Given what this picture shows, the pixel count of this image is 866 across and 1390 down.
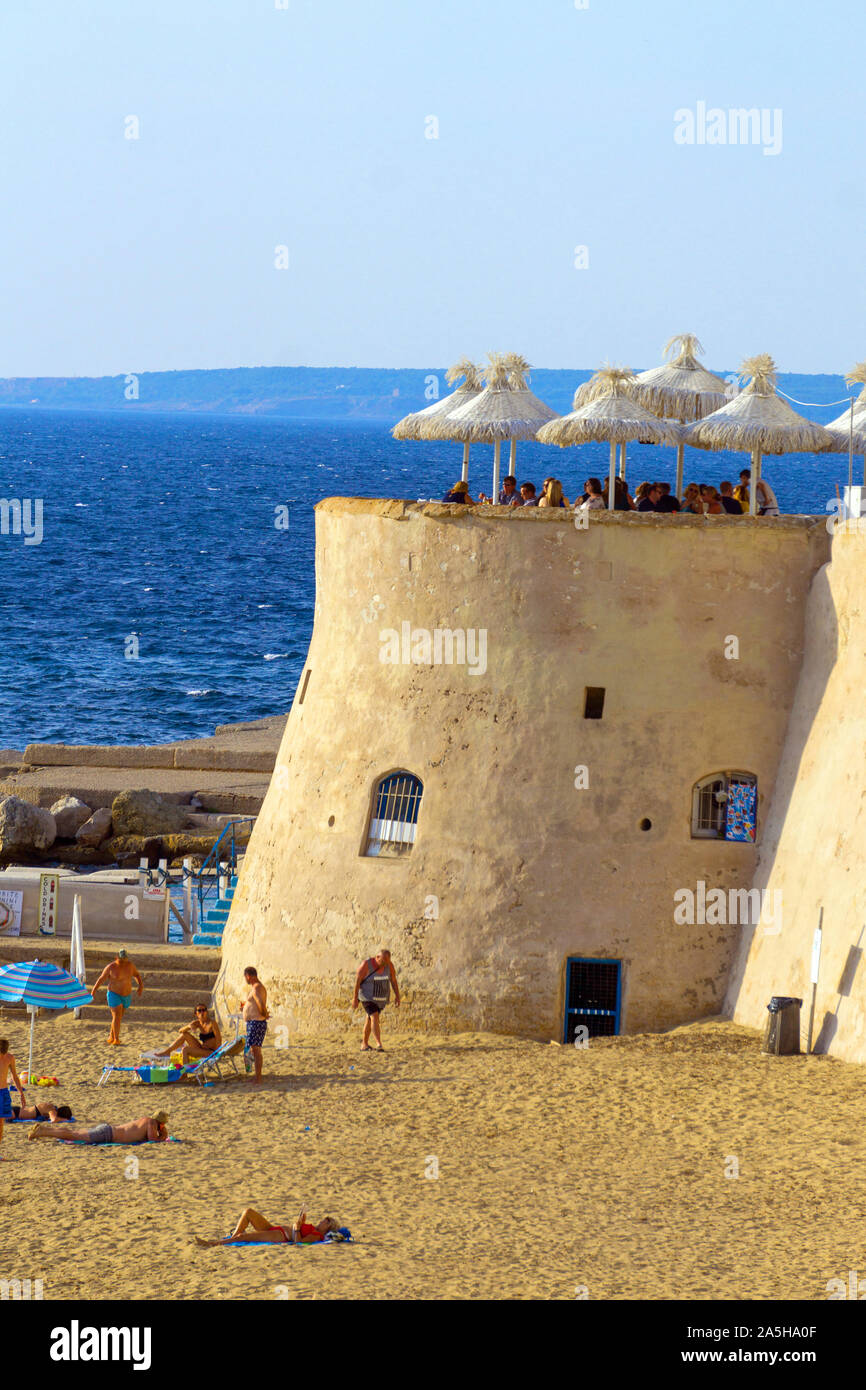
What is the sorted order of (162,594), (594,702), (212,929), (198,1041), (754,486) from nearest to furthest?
(594,702)
(198,1041)
(754,486)
(212,929)
(162,594)

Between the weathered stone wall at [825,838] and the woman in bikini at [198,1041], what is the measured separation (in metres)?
6.90

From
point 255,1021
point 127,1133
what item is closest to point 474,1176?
point 127,1133

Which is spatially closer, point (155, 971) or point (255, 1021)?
point (255, 1021)

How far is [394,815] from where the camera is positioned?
77.4 ft

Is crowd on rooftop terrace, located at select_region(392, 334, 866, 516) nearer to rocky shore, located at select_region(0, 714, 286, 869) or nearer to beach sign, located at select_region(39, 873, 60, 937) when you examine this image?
beach sign, located at select_region(39, 873, 60, 937)

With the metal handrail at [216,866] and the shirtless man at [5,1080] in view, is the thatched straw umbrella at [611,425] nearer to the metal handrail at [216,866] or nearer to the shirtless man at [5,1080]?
the shirtless man at [5,1080]

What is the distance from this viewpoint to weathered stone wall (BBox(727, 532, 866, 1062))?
67.0ft

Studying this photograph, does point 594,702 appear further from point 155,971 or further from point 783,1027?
point 155,971

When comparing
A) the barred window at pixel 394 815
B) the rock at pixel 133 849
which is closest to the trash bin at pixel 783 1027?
the barred window at pixel 394 815

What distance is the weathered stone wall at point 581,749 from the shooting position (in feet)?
73.5

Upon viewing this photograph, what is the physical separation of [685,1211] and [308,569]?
89.9 metres

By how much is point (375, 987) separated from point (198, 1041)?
2544mm

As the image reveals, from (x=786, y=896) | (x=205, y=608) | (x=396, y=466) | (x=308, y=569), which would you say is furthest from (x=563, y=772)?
(x=396, y=466)

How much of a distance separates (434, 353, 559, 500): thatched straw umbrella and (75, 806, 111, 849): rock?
695 inches
